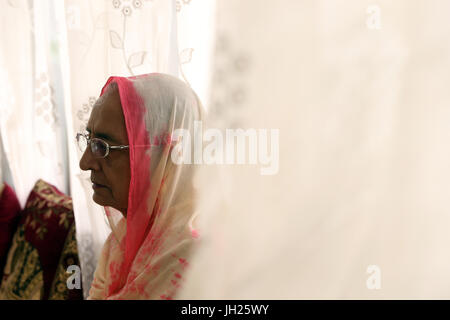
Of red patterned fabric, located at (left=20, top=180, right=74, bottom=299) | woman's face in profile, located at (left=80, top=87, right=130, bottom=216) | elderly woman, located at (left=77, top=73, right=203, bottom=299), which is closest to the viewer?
elderly woman, located at (left=77, top=73, right=203, bottom=299)

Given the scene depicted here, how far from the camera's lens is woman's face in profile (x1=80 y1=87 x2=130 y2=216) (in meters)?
→ 0.98

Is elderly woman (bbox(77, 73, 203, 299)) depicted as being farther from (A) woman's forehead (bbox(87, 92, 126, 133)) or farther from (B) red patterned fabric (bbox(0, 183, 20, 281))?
(B) red patterned fabric (bbox(0, 183, 20, 281))

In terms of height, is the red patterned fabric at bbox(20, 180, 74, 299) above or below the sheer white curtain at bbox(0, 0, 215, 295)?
below

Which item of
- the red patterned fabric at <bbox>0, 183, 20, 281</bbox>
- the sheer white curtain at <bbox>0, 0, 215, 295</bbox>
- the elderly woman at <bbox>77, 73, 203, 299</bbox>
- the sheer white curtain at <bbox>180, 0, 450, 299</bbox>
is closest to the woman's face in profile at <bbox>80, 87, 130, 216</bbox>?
the elderly woman at <bbox>77, 73, 203, 299</bbox>

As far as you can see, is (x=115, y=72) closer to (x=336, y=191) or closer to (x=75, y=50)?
(x=75, y=50)

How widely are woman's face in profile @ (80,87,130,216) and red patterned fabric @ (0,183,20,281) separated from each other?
0.92 m

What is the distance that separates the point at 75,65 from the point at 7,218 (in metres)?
0.92

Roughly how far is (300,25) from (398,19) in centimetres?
14

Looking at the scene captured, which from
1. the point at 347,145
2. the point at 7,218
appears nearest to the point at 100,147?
the point at 347,145

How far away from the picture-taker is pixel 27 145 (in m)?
1.82

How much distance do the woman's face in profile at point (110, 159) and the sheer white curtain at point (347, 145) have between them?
17.9 inches

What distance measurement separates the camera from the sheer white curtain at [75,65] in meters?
0.94

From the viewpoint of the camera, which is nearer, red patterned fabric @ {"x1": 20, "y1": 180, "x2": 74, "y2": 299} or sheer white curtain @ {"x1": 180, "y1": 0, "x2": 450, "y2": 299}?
sheer white curtain @ {"x1": 180, "y1": 0, "x2": 450, "y2": 299}

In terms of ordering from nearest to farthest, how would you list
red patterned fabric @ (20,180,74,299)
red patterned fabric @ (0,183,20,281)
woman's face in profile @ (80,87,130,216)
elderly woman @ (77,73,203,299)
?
elderly woman @ (77,73,203,299), woman's face in profile @ (80,87,130,216), red patterned fabric @ (20,180,74,299), red patterned fabric @ (0,183,20,281)
